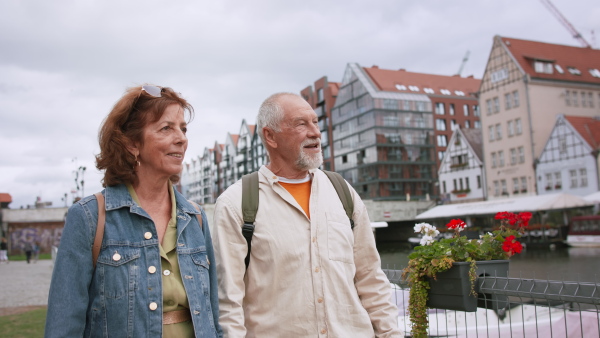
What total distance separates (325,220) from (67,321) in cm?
136

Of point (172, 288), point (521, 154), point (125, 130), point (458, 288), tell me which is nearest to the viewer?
point (172, 288)

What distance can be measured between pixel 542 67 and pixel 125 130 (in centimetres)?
4894

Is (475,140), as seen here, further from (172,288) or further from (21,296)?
(172,288)

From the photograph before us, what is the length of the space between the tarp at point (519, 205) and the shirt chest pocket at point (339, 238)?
32901 millimetres

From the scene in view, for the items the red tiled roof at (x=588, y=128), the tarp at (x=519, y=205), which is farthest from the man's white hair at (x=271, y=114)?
the red tiled roof at (x=588, y=128)

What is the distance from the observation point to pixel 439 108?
67688mm

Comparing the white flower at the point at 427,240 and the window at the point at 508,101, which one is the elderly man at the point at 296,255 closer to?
the white flower at the point at 427,240

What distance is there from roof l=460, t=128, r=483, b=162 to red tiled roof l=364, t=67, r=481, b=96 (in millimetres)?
13548

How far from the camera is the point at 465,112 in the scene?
68.8m

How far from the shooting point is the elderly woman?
2062 millimetres


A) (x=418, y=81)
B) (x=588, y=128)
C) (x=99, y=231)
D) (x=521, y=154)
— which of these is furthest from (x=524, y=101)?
(x=99, y=231)

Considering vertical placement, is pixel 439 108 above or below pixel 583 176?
above

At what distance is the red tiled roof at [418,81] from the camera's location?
65231mm

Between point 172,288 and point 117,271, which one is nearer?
point 117,271
